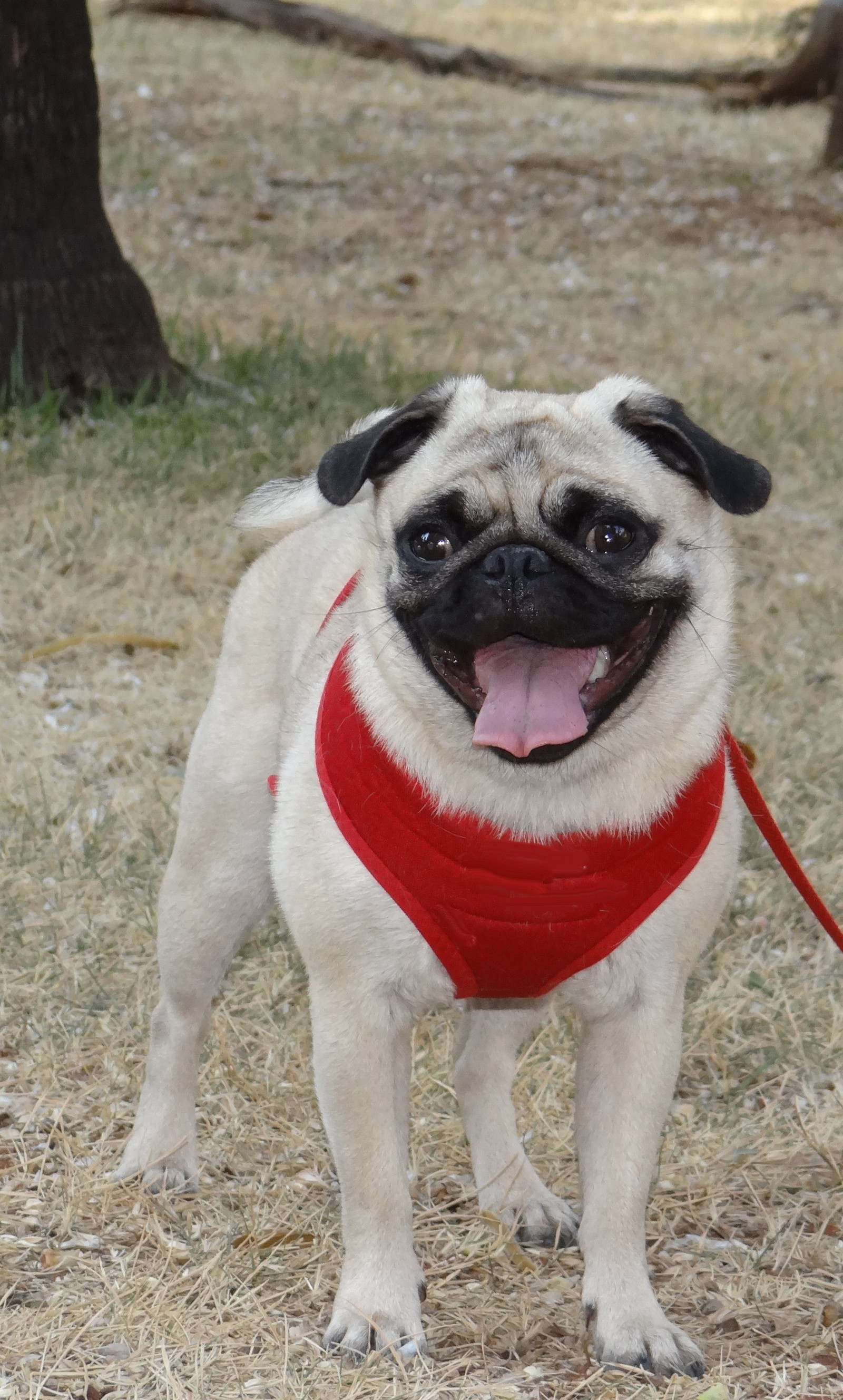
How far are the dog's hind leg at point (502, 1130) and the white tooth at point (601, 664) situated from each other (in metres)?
0.88

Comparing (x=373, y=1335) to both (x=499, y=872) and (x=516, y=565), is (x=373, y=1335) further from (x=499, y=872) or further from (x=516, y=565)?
(x=516, y=565)

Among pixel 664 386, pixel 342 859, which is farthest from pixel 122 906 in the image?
pixel 664 386

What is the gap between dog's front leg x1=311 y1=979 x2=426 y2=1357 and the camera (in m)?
2.75

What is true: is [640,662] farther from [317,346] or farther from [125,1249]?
[317,346]

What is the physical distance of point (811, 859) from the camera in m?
4.62

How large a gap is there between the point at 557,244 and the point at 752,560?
6.13 metres

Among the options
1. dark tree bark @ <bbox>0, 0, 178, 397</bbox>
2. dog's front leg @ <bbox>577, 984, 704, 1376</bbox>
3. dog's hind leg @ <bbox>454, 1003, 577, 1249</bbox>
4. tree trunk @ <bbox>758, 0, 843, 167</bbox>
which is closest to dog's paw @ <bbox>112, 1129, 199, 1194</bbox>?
dog's hind leg @ <bbox>454, 1003, 577, 1249</bbox>

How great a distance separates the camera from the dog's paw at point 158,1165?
3322mm

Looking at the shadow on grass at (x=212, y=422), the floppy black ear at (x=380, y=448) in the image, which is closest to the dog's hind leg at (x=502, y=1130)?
the floppy black ear at (x=380, y=448)

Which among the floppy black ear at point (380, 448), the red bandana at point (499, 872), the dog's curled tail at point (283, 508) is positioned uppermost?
the floppy black ear at point (380, 448)

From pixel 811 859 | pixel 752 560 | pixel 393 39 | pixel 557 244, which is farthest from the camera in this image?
pixel 393 39

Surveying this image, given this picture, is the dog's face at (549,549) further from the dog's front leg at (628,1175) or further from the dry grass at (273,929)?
the dry grass at (273,929)

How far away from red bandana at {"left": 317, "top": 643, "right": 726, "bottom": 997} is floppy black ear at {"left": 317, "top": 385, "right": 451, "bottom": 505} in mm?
474

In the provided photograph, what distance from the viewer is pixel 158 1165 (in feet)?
11.0
